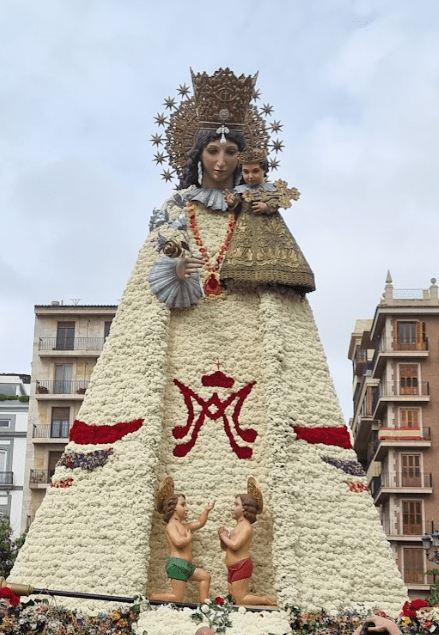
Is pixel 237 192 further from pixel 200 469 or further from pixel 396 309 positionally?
pixel 396 309

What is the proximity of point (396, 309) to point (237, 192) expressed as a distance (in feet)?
78.9

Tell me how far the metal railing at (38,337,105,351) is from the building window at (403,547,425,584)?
1304 cm

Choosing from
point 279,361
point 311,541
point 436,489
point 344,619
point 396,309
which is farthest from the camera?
point 396,309

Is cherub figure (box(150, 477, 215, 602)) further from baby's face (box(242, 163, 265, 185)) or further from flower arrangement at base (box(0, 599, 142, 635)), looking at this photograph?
baby's face (box(242, 163, 265, 185))

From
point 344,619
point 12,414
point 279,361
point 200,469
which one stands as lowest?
point 344,619

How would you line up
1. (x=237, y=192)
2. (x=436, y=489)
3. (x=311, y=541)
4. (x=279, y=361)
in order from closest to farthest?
1. (x=311, y=541)
2. (x=279, y=361)
3. (x=237, y=192)
4. (x=436, y=489)

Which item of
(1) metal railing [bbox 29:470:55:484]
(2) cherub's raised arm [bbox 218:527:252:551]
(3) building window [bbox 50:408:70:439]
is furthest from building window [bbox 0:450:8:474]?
(2) cherub's raised arm [bbox 218:527:252:551]

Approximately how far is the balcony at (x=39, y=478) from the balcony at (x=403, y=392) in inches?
478

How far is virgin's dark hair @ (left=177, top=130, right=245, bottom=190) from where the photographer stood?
16.4 metres

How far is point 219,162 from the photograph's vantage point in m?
16.4

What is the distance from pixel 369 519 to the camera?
47.5 ft

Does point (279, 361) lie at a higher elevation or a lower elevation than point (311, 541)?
higher

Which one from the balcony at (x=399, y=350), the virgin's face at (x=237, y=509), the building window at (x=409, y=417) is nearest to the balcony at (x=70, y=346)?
the balcony at (x=399, y=350)

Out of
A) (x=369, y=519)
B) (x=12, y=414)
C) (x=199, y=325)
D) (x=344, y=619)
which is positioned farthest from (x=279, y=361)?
(x=12, y=414)
